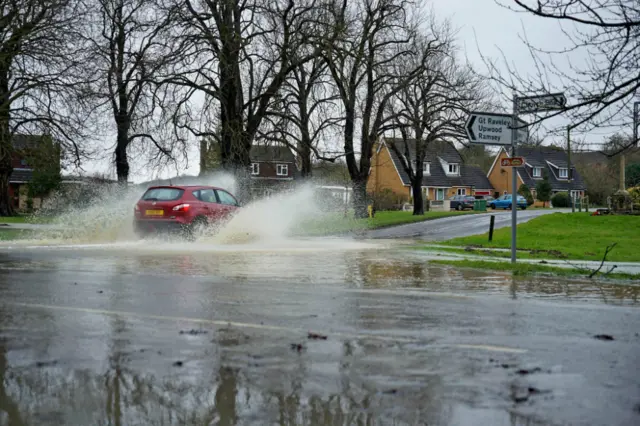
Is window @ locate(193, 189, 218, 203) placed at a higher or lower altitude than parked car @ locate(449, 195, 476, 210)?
higher

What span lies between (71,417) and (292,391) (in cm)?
149

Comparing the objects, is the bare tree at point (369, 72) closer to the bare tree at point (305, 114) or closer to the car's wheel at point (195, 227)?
the bare tree at point (305, 114)

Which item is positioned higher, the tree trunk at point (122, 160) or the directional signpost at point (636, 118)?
the tree trunk at point (122, 160)

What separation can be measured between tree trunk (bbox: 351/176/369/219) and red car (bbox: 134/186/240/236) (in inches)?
880

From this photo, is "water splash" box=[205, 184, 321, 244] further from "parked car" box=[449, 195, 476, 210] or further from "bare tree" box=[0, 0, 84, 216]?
"parked car" box=[449, 195, 476, 210]

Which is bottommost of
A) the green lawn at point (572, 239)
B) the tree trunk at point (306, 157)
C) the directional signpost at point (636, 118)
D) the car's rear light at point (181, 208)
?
the green lawn at point (572, 239)

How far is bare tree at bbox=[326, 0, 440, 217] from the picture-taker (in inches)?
1400

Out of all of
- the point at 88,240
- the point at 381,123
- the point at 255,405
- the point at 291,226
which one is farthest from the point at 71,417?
the point at 381,123

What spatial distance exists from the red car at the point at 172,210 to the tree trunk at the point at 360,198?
22344mm

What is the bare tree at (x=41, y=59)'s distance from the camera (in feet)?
80.8

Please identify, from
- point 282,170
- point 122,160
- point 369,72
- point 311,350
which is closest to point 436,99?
point 369,72

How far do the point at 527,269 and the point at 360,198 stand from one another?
29.3m

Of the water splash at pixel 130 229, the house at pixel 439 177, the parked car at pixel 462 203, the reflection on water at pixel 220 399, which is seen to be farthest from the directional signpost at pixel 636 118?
the house at pixel 439 177

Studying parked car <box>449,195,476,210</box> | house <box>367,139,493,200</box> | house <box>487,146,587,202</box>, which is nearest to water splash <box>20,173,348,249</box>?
parked car <box>449,195,476,210</box>
